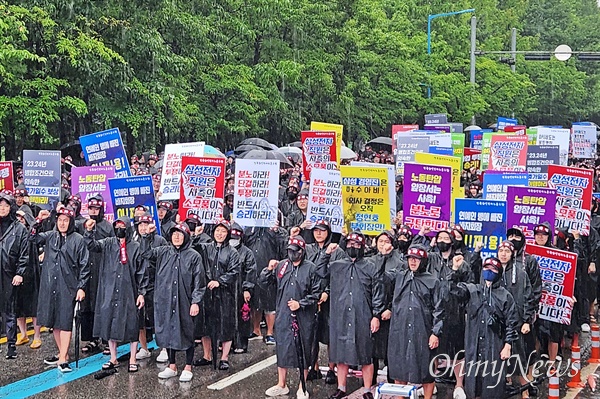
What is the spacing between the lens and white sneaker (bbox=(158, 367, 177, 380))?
1029cm

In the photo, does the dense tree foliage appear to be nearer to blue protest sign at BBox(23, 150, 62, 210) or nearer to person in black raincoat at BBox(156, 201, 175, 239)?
blue protest sign at BBox(23, 150, 62, 210)

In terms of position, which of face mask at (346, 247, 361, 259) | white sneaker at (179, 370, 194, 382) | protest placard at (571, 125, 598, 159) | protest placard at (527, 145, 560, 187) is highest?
protest placard at (571, 125, 598, 159)

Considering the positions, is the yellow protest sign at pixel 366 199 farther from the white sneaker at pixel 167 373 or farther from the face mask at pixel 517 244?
the white sneaker at pixel 167 373

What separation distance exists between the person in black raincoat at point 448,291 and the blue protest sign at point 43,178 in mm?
6969

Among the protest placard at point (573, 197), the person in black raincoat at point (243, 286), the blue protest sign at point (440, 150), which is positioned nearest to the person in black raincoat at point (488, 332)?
the person in black raincoat at point (243, 286)

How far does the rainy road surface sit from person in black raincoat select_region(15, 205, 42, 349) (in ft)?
1.88

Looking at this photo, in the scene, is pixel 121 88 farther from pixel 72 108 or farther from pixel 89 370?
pixel 89 370

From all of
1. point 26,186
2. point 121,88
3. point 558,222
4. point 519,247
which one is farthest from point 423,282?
point 121,88

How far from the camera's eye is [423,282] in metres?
9.15

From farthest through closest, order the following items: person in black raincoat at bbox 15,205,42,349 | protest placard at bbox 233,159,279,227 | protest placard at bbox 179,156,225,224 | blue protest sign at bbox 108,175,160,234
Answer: protest placard at bbox 179,156,225,224
protest placard at bbox 233,159,279,227
person in black raincoat at bbox 15,205,42,349
blue protest sign at bbox 108,175,160,234

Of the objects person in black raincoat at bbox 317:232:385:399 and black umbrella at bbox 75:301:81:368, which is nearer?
person in black raincoat at bbox 317:232:385:399

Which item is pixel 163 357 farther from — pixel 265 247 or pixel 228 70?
pixel 228 70

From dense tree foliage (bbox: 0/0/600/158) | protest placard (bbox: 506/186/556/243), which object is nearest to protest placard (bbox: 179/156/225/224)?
protest placard (bbox: 506/186/556/243)

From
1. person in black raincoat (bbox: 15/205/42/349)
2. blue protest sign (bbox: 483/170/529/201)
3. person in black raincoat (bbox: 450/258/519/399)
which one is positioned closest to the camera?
person in black raincoat (bbox: 450/258/519/399)
